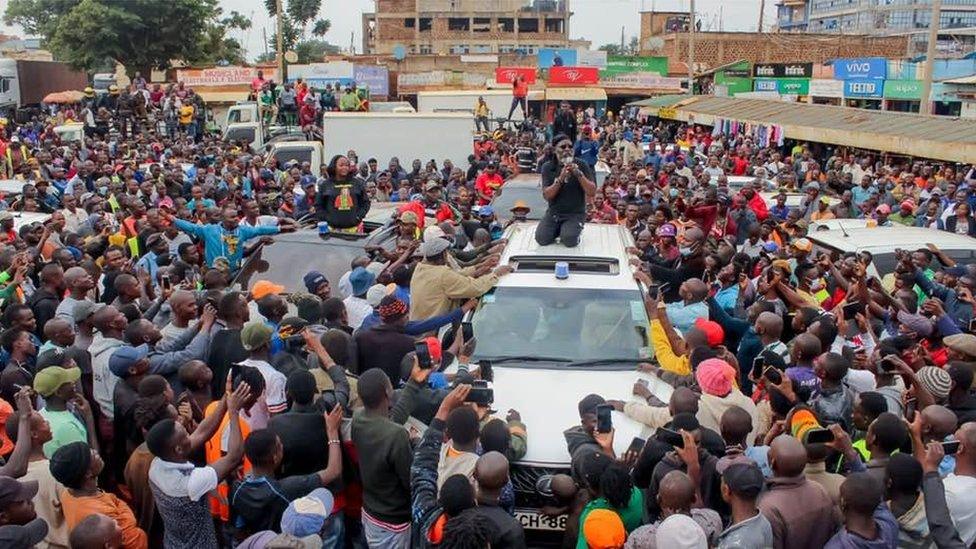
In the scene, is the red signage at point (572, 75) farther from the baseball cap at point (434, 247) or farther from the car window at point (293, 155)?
the baseball cap at point (434, 247)

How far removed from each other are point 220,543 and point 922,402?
399cm

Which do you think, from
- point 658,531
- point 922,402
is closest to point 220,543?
point 658,531

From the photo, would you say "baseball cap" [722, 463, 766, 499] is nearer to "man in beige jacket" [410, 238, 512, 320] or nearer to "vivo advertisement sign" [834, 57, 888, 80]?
"man in beige jacket" [410, 238, 512, 320]

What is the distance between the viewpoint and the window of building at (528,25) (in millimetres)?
79006

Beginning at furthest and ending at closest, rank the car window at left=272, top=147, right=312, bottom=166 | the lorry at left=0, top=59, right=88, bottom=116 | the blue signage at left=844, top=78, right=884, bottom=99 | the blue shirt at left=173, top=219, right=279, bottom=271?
1. the lorry at left=0, top=59, right=88, bottom=116
2. the blue signage at left=844, top=78, right=884, bottom=99
3. the car window at left=272, top=147, right=312, bottom=166
4. the blue shirt at left=173, top=219, right=279, bottom=271

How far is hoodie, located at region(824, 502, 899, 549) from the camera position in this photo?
386 cm

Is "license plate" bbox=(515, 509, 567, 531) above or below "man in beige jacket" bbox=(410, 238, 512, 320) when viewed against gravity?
below

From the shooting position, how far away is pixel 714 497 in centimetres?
448

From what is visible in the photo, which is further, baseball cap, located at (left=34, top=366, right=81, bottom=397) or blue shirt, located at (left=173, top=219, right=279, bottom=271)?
blue shirt, located at (left=173, top=219, right=279, bottom=271)

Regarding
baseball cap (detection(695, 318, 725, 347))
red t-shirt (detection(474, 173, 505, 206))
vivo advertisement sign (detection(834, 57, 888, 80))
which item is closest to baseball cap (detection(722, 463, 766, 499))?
baseball cap (detection(695, 318, 725, 347))

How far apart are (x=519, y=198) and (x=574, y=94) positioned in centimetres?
3114

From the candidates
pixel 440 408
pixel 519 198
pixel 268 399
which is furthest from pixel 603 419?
pixel 519 198

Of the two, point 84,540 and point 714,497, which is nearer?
point 84,540

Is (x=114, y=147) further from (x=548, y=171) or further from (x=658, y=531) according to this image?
(x=658, y=531)
